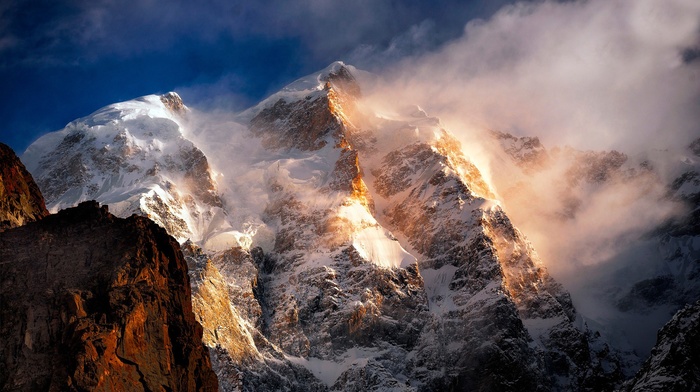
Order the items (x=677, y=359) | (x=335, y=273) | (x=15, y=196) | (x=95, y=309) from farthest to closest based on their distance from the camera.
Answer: (x=335, y=273), (x=677, y=359), (x=15, y=196), (x=95, y=309)

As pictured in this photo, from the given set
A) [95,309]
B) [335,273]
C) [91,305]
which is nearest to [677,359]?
[95,309]

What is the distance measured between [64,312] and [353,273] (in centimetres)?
9983

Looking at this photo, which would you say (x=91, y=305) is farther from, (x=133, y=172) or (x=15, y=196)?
(x=133, y=172)

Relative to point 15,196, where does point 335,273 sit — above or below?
above

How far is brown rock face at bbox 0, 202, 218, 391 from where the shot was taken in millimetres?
56094

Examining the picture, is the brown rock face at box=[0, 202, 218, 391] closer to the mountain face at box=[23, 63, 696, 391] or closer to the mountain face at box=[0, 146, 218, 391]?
the mountain face at box=[0, 146, 218, 391]

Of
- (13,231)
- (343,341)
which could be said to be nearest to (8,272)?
(13,231)

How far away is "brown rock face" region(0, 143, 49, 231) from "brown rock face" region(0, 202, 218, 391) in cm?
302

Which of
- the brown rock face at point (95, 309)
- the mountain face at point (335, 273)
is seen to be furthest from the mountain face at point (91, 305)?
the mountain face at point (335, 273)

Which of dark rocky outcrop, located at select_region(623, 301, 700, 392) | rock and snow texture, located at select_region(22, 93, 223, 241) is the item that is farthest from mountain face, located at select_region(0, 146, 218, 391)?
rock and snow texture, located at select_region(22, 93, 223, 241)

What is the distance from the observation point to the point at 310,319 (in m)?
150

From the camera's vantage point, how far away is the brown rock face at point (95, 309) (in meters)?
Result: 56.1

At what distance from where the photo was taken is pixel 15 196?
69625mm

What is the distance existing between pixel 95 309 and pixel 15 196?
1608 centimetres
